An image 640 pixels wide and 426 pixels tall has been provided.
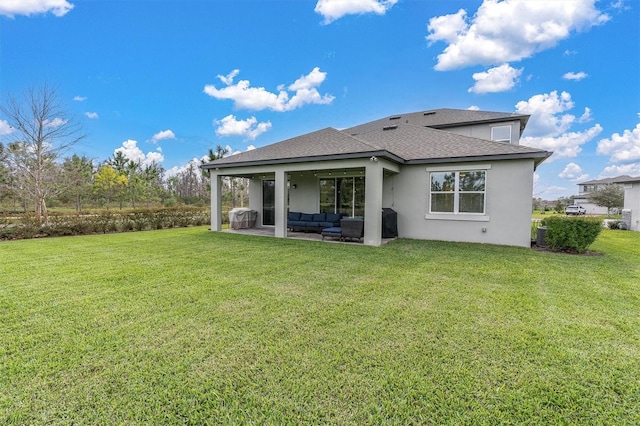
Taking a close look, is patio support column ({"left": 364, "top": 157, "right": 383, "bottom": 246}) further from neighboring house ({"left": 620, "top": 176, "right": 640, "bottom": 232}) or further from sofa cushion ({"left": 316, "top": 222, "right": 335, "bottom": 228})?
neighboring house ({"left": 620, "top": 176, "right": 640, "bottom": 232})

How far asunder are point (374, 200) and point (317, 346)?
657cm

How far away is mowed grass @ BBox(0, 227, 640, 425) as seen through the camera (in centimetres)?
Result: 214

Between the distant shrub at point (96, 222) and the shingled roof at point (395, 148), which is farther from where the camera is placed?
the distant shrub at point (96, 222)

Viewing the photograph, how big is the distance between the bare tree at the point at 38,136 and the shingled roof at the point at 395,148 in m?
9.07

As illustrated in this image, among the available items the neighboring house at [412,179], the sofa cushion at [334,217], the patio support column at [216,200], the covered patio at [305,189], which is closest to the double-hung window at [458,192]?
the neighboring house at [412,179]

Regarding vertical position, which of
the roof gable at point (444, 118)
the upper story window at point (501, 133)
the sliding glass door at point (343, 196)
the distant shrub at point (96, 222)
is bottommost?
the distant shrub at point (96, 222)

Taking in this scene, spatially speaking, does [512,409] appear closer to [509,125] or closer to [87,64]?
[509,125]

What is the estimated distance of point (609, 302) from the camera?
4.33m

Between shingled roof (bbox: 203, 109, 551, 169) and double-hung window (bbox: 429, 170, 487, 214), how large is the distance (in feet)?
2.06

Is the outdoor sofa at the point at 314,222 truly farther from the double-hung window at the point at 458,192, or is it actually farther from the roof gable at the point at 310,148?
the double-hung window at the point at 458,192

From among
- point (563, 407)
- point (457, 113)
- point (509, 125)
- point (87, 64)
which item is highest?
point (87, 64)

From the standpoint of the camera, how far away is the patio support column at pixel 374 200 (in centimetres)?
903

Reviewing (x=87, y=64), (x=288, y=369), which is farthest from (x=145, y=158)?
(x=288, y=369)

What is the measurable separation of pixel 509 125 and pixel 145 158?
42125mm
